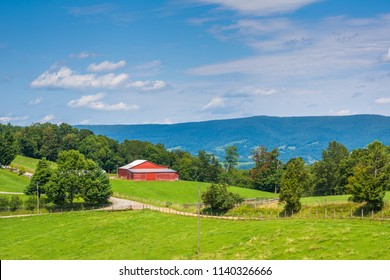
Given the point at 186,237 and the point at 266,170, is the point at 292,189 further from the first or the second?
the point at 266,170

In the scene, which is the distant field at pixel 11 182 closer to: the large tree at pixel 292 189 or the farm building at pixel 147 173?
the farm building at pixel 147 173

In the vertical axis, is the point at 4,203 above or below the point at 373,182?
below

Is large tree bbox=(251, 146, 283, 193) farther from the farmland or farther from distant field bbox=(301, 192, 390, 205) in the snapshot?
the farmland

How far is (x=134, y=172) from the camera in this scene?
151625mm

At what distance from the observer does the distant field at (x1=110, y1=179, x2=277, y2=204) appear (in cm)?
12603

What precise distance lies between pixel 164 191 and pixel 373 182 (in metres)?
72.3

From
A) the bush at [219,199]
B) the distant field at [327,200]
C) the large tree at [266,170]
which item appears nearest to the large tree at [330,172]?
the large tree at [266,170]

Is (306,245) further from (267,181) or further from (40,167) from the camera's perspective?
(267,181)

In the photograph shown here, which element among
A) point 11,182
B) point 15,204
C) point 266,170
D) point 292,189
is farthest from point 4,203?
point 266,170

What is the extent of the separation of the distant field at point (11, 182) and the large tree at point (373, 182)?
7384 cm

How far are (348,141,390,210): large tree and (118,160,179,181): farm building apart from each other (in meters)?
83.9

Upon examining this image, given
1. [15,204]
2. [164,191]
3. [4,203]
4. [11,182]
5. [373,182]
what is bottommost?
[15,204]

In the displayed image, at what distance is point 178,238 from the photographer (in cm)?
6356

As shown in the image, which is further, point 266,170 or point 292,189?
point 266,170
